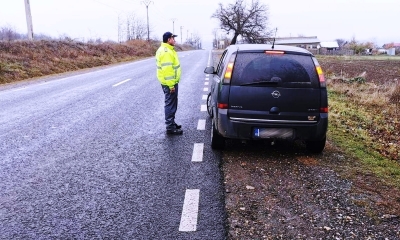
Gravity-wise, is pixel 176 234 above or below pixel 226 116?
below

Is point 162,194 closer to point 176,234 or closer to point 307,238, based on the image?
point 176,234

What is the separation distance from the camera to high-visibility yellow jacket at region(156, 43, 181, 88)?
21.3 feet

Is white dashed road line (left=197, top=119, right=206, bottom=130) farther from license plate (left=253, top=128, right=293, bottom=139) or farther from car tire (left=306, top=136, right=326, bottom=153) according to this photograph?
car tire (left=306, top=136, right=326, bottom=153)

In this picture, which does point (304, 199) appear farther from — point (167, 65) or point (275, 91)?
point (167, 65)

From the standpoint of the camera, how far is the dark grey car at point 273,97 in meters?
5.06

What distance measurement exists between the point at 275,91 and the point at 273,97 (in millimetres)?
88

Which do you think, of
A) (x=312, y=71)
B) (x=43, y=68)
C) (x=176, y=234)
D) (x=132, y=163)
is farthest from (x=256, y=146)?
(x=43, y=68)

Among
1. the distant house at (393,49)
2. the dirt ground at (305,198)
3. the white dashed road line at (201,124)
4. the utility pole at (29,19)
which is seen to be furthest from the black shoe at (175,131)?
the distant house at (393,49)

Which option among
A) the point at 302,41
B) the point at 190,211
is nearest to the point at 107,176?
the point at 190,211

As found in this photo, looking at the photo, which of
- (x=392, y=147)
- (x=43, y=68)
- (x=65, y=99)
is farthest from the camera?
(x=43, y=68)

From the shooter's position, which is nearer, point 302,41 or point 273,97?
point 273,97

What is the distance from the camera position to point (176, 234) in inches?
123

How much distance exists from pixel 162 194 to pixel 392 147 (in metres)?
4.53

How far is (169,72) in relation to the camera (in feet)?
21.6
